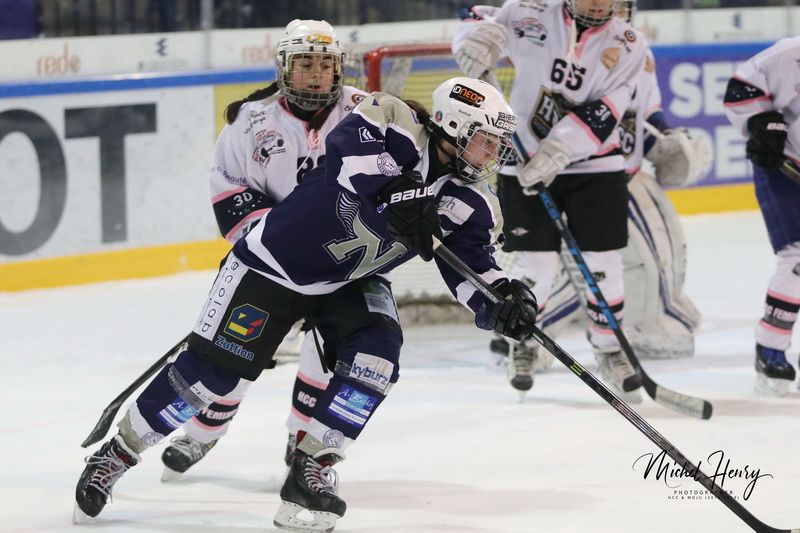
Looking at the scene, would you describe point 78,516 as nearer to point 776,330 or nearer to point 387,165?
point 387,165

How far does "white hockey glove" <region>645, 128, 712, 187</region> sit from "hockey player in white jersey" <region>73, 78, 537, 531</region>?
6.61ft

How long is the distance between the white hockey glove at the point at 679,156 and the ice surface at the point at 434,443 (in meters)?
0.64

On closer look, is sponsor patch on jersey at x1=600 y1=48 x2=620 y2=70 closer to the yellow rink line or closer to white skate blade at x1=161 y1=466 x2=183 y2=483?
white skate blade at x1=161 y1=466 x2=183 y2=483

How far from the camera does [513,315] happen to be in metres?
2.74

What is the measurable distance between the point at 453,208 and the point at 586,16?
142cm

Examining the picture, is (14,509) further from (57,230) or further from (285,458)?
(57,230)

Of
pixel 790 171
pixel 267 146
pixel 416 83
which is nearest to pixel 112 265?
pixel 416 83

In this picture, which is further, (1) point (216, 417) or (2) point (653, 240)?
(2) point (653, 240)

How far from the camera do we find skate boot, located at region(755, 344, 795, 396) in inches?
159

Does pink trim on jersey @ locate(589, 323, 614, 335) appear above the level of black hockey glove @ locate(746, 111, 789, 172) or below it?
below

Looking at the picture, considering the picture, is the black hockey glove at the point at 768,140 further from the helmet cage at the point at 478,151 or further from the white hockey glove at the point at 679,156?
the helmet cage at the point at 478,151

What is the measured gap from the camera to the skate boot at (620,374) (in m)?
3.94

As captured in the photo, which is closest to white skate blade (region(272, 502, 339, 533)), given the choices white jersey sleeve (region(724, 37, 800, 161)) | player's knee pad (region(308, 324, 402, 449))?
player's knee pad (region(308, 324, 402, 449))

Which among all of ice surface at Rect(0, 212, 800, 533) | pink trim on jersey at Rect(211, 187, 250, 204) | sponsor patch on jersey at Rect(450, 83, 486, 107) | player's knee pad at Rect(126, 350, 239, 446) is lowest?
ice surface at Rect(0, 212, 800, 533)
